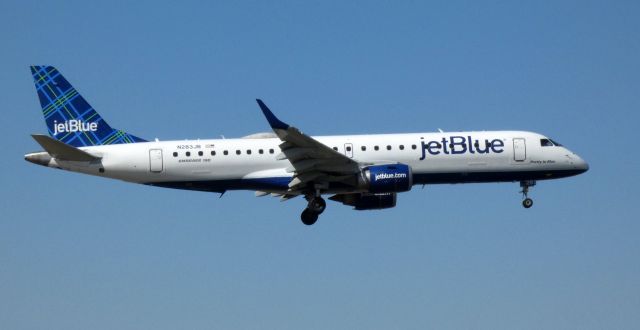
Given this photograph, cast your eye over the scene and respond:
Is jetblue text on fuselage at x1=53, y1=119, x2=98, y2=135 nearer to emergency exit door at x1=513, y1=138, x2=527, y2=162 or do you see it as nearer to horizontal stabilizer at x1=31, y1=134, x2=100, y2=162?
horizontal stabilizer at x1=31, y1=134, x2=100, y2=162

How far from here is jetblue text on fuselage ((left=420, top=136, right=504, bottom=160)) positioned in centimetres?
5566

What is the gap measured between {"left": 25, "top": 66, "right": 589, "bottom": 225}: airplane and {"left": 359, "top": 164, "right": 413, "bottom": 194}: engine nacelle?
48 mm

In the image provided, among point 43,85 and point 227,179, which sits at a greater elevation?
point 43,85

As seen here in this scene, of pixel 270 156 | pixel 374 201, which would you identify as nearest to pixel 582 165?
pixel 374 201

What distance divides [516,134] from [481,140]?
2.13 meters

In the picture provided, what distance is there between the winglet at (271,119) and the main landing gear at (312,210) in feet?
20.1

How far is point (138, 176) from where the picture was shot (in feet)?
180

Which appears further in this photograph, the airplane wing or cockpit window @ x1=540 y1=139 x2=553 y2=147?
cockpit window @ x1=540 y1=139 x2=553 y2=147

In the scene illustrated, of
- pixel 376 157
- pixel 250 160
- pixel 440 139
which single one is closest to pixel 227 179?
pixel 250 160

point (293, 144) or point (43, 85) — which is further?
point (43, 85)

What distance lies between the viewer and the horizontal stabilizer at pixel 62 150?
51875 millimetres

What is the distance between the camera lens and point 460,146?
55969 millimetres

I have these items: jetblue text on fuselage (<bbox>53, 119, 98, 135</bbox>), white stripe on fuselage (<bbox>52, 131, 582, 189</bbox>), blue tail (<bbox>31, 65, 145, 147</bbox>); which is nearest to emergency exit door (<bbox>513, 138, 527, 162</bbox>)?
white stripe on fuselage (<bbox>52, 131, 582, 189</bbox>)

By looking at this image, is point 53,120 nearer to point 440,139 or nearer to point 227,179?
point 227,179
